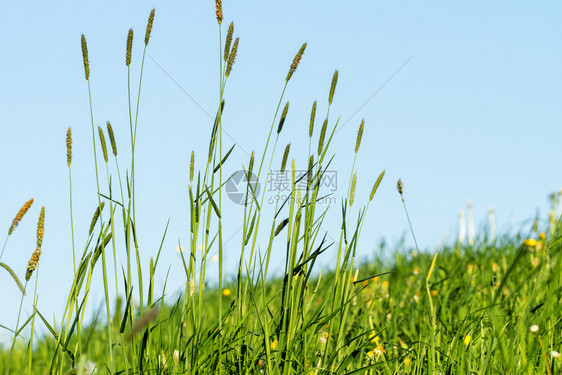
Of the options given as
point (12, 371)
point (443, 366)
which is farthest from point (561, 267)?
point (12, 371)

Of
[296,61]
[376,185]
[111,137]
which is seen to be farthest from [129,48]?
[376,185]

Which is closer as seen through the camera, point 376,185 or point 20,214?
point 20,214

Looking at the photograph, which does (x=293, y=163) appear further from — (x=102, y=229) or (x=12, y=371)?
(x=12, y=371)

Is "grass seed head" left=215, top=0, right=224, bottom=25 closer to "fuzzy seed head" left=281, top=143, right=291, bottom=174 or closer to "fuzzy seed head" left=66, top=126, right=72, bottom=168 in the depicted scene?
"fuzzy seed head" left=281, top=143, right=291, bottom=174

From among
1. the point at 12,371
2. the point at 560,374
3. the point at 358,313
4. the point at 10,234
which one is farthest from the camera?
the point at 12,371

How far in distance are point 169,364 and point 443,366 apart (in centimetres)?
94

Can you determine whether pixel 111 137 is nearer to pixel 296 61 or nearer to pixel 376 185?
pixel 296 61

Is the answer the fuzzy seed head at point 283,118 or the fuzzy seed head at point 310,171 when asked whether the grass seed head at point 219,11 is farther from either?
the fuzzy seed head at point 310,171

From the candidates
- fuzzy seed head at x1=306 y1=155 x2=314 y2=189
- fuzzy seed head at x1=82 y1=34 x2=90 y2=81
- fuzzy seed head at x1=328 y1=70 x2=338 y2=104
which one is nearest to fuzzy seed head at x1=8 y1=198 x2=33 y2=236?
fuzzy seed head at x1=82 y1=34 x2=90 y2=81

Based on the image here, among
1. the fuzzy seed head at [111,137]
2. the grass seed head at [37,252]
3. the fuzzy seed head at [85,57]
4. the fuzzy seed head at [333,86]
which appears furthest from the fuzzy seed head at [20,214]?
the fuzzy seed head at [333,86]

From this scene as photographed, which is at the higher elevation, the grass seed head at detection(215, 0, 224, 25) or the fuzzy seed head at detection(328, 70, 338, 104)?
the grass seed head at detection(215, 0, 224, 25)

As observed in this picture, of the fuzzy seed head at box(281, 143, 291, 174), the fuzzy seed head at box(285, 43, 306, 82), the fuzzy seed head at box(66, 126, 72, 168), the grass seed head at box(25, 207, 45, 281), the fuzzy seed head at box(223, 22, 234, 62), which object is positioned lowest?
the grass seed head at box(25, 207, 45, 281)

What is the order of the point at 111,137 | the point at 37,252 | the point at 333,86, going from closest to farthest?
the point at 37,252 < the point at 111,137 < the point at 333,86

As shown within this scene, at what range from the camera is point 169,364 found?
177 centimetres
